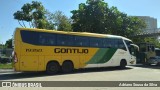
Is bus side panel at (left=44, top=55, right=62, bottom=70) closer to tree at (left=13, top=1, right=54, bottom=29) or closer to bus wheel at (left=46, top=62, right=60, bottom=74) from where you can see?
bus wheel at (left=46, top=62, right=60, bottom=74)

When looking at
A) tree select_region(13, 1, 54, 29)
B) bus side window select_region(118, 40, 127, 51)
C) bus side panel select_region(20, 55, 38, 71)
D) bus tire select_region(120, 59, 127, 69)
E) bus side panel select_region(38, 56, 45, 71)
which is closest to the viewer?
bus side panel select_region(20, 55, 38, 71)

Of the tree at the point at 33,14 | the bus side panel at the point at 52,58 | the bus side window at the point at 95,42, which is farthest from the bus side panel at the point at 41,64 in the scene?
the tree at the point at 33,14

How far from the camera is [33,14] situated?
41938 mm

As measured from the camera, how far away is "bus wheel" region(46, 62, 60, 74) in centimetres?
2050

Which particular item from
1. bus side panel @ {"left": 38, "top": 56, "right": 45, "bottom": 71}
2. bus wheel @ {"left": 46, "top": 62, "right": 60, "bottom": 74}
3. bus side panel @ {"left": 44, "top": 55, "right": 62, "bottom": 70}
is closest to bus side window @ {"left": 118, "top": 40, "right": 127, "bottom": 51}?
bus side panel @ {"left": 44, "top": 55, "right": 62, "bottom": 70}

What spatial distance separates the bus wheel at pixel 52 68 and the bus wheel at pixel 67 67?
1.73 feet

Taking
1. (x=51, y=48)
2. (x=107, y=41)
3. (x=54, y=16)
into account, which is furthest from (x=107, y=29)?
(x=51, y=48)

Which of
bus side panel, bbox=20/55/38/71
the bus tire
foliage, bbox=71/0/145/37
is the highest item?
foliage, bbox=71/0/145/37

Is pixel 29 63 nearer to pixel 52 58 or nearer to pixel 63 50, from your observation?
pixel 52 58

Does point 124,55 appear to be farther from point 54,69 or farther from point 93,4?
point 93,4

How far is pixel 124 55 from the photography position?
26438 mm

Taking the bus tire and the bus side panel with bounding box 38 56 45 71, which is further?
the bus tire

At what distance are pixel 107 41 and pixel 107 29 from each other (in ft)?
63.9

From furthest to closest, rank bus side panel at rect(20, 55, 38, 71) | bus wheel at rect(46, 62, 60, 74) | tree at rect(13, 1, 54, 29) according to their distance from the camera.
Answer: tree at rect(13, 1, 54, 29) → bus wheel at rect(46, 62, 60, 74) → bus side panel at rect(20, 55, 38, 71)
